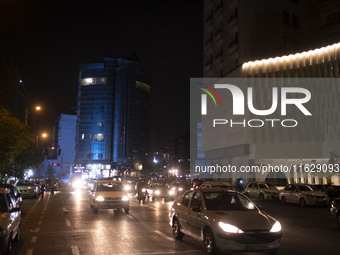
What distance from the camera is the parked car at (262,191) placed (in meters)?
33.3

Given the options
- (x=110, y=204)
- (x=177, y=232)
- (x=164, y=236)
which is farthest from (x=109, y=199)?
(x=177, y=232)

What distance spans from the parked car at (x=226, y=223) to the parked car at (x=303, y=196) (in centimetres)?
1790

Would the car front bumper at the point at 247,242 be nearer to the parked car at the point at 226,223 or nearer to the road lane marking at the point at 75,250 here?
the parked car at the point at 226,223

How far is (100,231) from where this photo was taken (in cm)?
1348

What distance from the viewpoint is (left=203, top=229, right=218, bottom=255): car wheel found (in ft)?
29.2

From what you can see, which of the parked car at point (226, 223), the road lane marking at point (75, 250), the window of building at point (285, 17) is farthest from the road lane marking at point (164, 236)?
the window of building at point (285, 17)

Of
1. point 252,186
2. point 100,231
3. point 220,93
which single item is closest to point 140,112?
point 220,93

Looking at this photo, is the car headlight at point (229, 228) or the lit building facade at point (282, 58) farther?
the lit building facade at point (282, 58)

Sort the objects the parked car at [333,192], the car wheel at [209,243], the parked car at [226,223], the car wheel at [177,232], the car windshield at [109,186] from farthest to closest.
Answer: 1. the parked car at [333,192]
2. the car windshield at [109,186]
3. the car wheel at [177,232]
4. the car wheel at [209,243]
5. the parked car at [226,223]

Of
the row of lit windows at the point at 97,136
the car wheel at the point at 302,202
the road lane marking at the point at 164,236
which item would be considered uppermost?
the row of lit windows at the point at 97,136

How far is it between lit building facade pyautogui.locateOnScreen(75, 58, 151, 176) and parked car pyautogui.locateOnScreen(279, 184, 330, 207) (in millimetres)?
123062

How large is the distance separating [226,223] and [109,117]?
491ft

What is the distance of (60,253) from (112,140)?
148794 millimetres

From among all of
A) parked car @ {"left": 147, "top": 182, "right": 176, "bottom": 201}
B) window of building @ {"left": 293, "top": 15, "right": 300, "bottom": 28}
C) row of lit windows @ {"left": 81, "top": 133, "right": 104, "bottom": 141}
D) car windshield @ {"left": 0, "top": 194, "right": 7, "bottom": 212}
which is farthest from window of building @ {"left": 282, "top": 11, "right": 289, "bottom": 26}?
row of lit windows @ {"left": 81, "top": 133, "right": 104, "bottom": 141}
